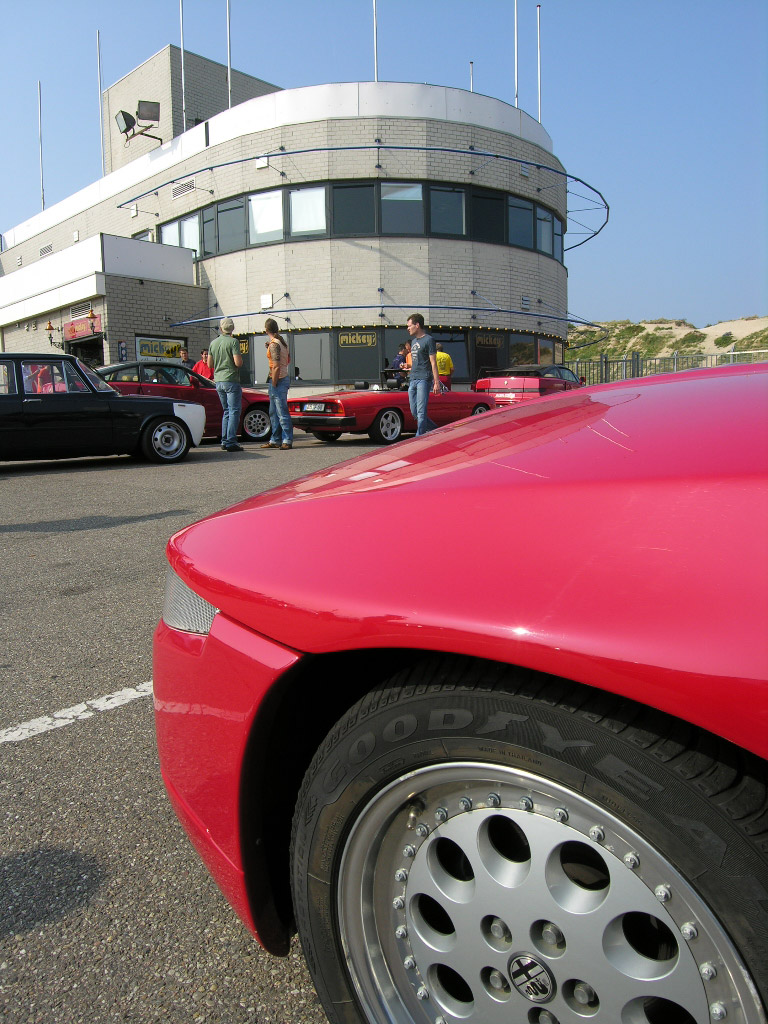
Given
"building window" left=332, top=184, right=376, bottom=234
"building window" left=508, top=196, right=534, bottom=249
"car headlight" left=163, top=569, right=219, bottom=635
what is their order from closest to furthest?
"car headlight" left=163, top=569, right=219, bottom=635 → "building window" left=332, top=184, right=376, bottom=234 → "building window" left=508, top=196, right=534, bottom=249

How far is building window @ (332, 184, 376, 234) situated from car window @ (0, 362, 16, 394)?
12.9m

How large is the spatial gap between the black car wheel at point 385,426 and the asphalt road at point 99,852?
808cm

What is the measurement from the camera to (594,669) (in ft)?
2.77

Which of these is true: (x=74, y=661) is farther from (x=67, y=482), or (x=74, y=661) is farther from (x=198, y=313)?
(x=198, y=313)

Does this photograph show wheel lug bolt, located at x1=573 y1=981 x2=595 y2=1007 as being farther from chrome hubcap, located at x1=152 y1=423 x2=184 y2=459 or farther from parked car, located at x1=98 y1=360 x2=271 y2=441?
parked car, located at x1=98 y1=360 x2=271 y2=441

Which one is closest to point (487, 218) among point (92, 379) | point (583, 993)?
point (92, 379)

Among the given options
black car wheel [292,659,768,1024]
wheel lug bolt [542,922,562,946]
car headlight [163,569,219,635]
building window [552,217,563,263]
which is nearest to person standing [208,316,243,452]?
car headlight [163,569,219,635]

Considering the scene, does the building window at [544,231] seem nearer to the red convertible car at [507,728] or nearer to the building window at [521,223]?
the building window at [521,223]

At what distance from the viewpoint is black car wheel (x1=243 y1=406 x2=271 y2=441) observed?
41.2 ft

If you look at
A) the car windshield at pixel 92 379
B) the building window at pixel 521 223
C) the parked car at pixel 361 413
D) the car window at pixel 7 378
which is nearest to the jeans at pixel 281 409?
the parked car at pixel 361 413

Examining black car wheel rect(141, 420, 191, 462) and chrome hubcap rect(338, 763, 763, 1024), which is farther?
black car wheel rect(141, 420, 191, 462)

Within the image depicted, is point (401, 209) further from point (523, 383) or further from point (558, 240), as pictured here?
point (523, 383)

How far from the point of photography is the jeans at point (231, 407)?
10.8 meters

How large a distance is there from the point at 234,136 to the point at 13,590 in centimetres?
1964
